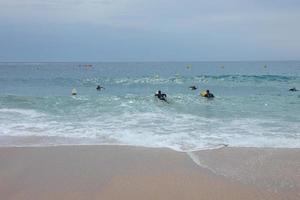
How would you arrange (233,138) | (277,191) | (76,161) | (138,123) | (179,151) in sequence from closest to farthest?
(277,191) < (76,161) < (179,151) < (233,138) < (138,123)

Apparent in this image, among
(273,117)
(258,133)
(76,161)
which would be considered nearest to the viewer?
(76,161)

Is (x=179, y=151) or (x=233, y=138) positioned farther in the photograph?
(x=233, y=138)

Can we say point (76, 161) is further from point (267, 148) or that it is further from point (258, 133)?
point (258, 133)

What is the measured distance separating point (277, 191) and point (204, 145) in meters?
3.54

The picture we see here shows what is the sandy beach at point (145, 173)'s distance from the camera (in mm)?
6422

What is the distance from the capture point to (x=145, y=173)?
751 cm

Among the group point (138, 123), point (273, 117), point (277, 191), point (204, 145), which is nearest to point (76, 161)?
point (204, 145)

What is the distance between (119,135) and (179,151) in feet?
8.22

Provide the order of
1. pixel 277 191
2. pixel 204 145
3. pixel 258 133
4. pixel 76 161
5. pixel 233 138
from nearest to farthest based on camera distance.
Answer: pixel 277 191 → pixel 76 161 → pixel 204 145 → pixel 233 138 → pixel 258 133

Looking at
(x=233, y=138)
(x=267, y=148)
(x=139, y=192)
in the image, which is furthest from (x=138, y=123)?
(x=139, y=192)

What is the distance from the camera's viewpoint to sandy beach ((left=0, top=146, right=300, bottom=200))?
6.42 m

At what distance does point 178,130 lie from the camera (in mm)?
11859

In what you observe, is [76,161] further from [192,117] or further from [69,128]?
[192,117]

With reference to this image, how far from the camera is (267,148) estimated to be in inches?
372
